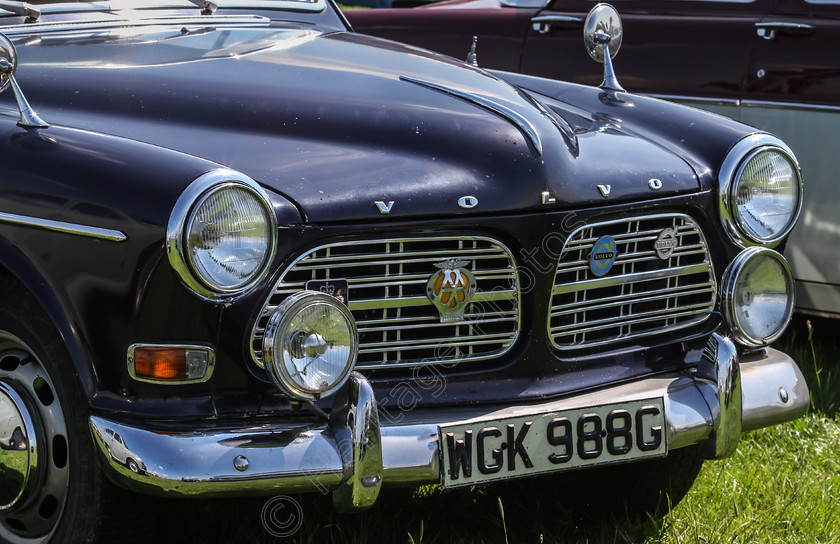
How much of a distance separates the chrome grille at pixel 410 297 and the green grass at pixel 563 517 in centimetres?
46

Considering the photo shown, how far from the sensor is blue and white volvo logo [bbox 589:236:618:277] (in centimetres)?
259

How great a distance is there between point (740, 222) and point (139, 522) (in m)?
1.59

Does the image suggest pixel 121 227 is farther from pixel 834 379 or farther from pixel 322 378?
pixel 834 379

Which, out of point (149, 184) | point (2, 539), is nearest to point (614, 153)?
point (149, 184)

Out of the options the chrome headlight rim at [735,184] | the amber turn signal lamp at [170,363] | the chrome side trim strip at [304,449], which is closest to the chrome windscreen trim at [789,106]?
the chrome headlight rim at [735,184]

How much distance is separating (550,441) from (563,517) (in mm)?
784

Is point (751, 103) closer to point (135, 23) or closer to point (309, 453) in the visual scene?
point (135, 23)

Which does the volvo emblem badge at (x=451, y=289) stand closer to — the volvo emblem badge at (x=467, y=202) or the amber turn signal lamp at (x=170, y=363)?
the volvo emblem badge at (x=467, y=202)

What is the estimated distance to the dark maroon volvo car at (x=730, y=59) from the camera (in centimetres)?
413

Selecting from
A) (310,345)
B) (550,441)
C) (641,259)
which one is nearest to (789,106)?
(641,259)

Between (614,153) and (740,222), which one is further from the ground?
(614,153)

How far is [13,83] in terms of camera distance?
240cm

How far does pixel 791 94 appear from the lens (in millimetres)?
4207

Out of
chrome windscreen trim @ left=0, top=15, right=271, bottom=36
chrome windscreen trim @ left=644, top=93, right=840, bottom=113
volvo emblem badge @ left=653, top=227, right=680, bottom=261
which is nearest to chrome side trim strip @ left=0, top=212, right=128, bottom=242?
chrome windscreen trim @ left=0, top=15, right=271, bottom=36
